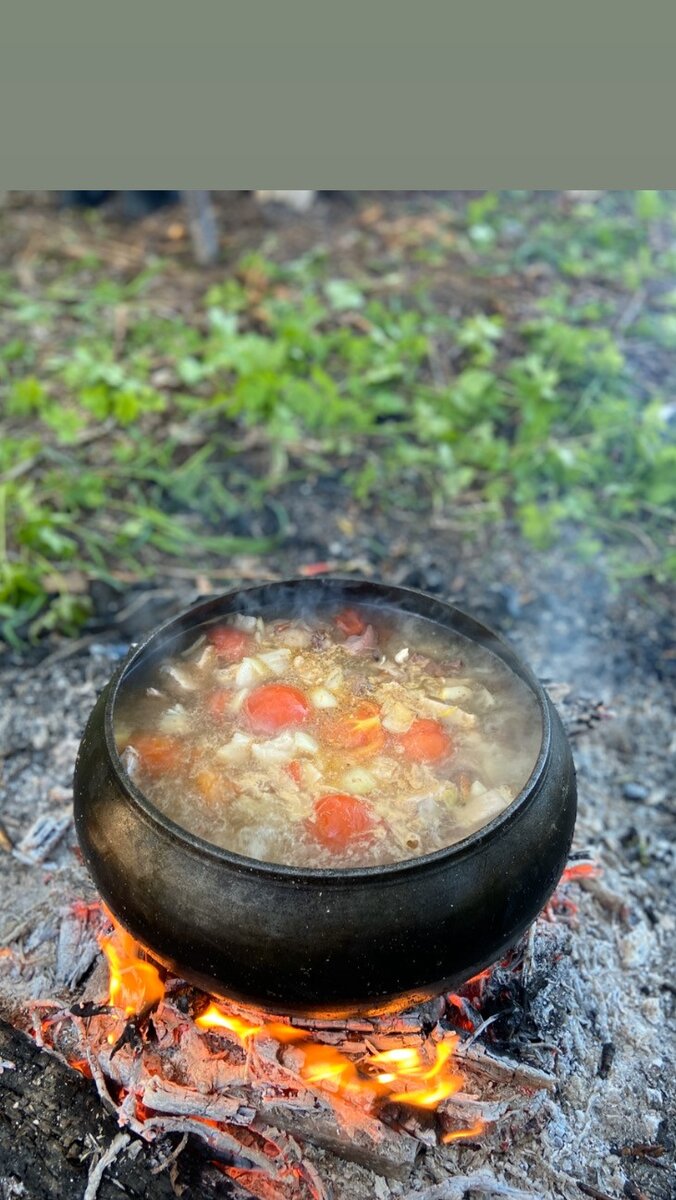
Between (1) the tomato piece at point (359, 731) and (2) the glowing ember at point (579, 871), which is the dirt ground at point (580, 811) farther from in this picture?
(1) the tomato piece at point (359, 731)

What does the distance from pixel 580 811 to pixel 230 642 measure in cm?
195

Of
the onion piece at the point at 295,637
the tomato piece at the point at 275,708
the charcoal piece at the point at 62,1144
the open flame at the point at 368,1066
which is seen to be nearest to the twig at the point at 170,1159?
the charcoal piece at the point at 62,1144

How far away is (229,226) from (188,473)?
11.8 feet

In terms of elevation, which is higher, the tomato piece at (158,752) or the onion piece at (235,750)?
the onion piece at (235,750)

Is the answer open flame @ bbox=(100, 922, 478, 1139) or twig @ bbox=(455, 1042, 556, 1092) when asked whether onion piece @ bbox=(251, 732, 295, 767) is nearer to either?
open flame @ bbox=(100, 922, 478, 1139)

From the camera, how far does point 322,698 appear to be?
2.95 metres

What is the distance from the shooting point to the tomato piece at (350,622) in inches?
126

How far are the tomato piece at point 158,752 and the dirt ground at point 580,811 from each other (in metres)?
1.02

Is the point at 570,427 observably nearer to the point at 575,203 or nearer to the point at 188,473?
the point at 188,473

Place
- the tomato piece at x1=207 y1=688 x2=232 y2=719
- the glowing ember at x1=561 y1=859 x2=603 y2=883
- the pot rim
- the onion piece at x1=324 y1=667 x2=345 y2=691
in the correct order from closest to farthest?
the pot rim
the tomato piece at x1=207 y1=688 x2=232 y2=719
the onion piece at x1=324 y1=667 x2=345 y2=691
the glowing ember at x1=561 y1=859 x2=603 y2=883

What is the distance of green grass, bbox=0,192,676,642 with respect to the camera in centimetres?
572

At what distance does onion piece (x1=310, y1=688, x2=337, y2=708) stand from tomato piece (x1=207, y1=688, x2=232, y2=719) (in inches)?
10.2

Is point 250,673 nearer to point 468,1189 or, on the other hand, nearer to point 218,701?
point 218,701

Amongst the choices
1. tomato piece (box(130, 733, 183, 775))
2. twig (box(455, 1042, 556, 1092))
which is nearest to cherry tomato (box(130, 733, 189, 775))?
tomato piece (box(130, 733, 183, 775))
